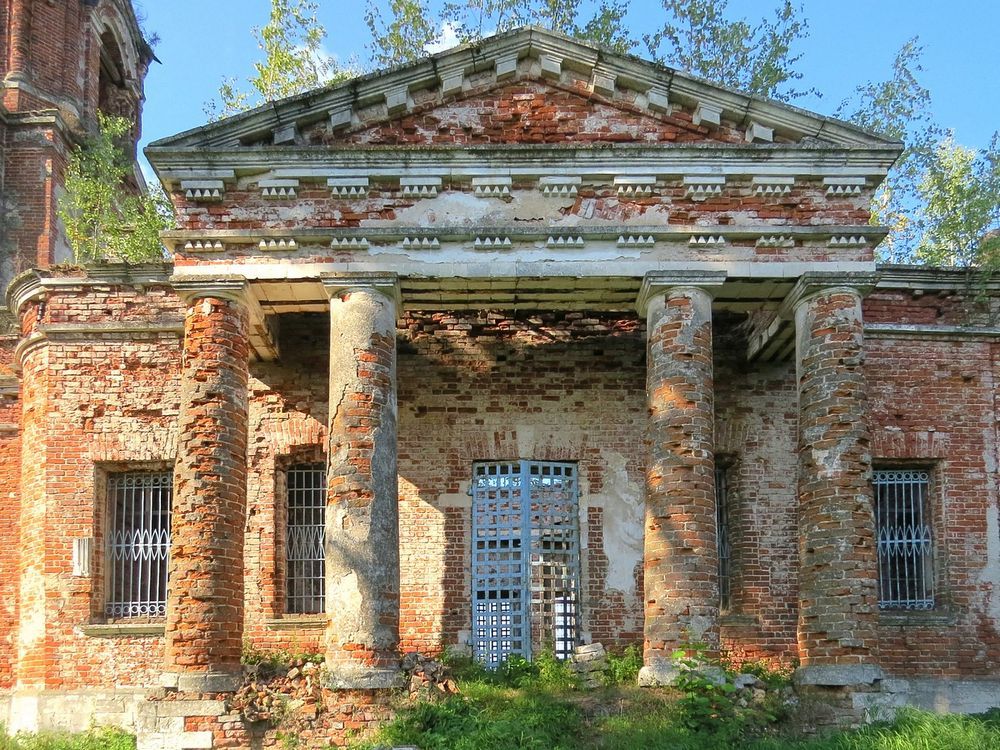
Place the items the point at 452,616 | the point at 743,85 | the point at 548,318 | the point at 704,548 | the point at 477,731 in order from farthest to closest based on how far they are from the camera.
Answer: the point at 743,85
the point at 548,318
the point at 452,616
the point at 704,548
the point at 477,731

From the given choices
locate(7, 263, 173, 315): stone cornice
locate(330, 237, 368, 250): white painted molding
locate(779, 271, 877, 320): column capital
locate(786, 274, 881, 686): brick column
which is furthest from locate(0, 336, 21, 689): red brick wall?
locate(779, 271, 877, 320): column capital

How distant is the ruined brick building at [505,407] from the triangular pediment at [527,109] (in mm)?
35

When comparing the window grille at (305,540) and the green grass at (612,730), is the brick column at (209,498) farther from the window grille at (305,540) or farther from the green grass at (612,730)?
the window grille at (305,540)

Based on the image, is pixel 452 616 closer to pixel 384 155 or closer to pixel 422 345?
pixel 422 345

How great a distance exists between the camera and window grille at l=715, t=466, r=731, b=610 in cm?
1359

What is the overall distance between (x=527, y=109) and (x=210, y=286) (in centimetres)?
385

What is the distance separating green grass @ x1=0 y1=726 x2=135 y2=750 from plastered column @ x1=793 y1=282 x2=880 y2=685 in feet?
22.9

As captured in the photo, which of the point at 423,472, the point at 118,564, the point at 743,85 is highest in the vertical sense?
the point at 743,85

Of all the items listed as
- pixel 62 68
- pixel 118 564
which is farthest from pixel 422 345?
pixel 62 68

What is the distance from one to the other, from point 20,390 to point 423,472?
527 cm

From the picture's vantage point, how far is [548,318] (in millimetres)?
13867

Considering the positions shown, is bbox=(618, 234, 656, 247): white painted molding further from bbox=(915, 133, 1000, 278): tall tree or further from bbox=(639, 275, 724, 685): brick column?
bbox=(915, 133, 1000, 278): tall tree

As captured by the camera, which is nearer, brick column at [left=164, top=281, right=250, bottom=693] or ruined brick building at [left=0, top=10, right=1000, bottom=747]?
brick column at [left=164, top=281, right=250, bottom=693]

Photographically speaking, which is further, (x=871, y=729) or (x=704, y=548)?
(x=704, y=548)
